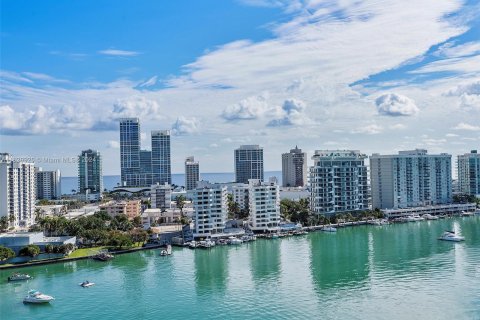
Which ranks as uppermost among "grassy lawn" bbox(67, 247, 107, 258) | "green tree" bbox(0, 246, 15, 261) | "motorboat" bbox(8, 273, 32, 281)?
"green tree" bbox(0, 246, 15, 261)

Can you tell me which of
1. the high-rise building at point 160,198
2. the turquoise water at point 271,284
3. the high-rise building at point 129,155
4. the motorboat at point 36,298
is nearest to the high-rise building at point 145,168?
the high-rise building at point 129,155

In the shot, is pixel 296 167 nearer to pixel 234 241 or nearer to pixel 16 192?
pixel 16 192

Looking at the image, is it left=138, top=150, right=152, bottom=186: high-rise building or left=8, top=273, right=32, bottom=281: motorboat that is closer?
left=8, top=273, right=32, bottom=281: motorboat

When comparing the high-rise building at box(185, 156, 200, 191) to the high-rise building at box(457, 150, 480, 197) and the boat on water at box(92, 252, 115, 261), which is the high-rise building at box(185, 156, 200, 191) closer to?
the high-rise building at box(457, 150, 480, 197)

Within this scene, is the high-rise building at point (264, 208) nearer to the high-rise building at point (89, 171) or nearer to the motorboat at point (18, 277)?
the motorboat at point (18, 277)

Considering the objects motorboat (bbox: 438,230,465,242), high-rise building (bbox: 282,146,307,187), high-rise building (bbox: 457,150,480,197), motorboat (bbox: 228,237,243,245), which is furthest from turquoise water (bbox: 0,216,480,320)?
high-rise building (bbox: 282,146,307,187)
